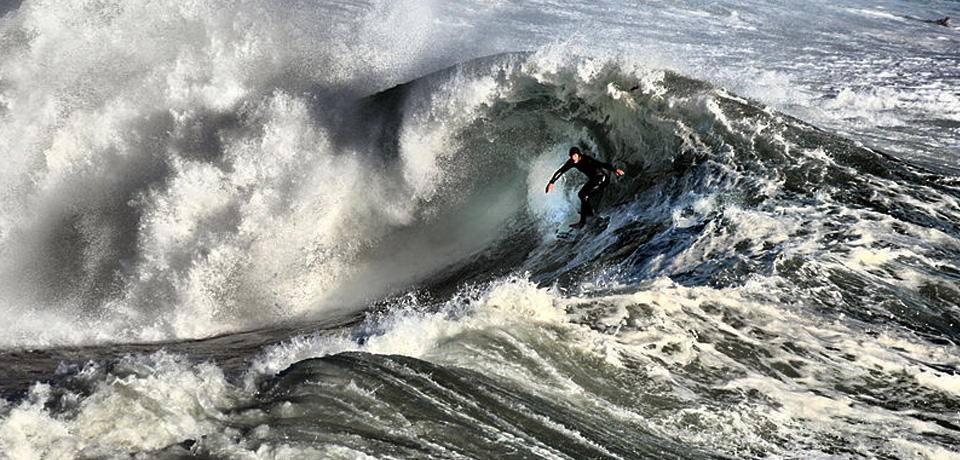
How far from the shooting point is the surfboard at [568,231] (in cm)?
1152

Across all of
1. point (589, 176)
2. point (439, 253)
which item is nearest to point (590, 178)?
point (589, 176)

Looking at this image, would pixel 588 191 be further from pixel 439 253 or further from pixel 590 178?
pixel 439 253

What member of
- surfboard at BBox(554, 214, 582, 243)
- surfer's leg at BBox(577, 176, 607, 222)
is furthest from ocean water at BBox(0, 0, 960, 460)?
surfer's leg at BBox(577, 176, 607, 222)

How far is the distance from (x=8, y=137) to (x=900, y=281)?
14.7 m

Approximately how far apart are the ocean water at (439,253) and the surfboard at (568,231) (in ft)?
0.70

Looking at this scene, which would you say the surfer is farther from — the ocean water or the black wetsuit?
the ocean water

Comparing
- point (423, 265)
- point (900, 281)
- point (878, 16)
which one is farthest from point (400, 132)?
point (878, 16)

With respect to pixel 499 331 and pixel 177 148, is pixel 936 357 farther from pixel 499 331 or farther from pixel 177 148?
Result: pixel 177 148

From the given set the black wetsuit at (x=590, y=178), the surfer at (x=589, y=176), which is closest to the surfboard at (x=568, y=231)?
the surfer at (x=589, y=176)

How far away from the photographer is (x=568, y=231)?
38.4 feet

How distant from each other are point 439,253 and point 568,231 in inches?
95.7

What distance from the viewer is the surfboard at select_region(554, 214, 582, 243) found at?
11516mm

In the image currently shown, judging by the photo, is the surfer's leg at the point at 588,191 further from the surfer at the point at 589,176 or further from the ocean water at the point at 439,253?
the ocean water at the point at 439,253

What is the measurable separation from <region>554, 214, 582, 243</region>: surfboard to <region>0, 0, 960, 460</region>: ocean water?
21 centimetres
